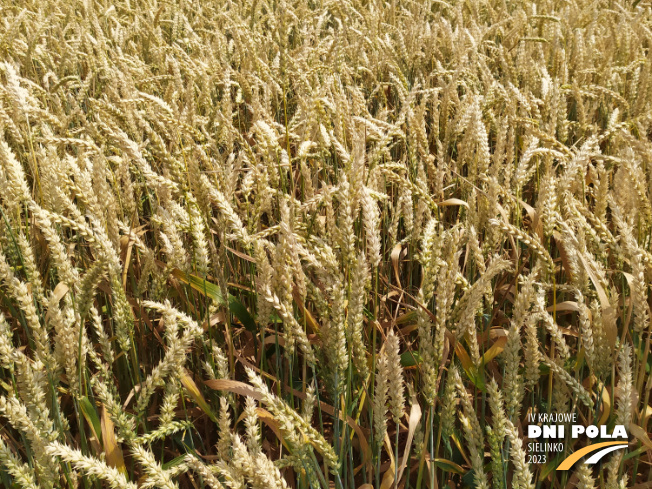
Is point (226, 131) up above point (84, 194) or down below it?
above

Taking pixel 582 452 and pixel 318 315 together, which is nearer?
pixel 582 452

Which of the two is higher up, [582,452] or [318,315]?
[318,315]

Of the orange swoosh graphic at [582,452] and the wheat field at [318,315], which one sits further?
the orange swoosh graphic at [582,452]

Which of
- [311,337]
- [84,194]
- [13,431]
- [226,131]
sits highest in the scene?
[226,131]

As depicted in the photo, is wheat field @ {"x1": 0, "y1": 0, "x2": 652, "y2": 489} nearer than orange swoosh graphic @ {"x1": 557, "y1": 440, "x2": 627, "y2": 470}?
Yes

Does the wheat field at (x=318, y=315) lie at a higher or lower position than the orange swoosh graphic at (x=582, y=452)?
higher

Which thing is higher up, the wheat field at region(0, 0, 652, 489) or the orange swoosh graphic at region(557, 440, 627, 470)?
the wheat field at region(0, 0, 652, 489)

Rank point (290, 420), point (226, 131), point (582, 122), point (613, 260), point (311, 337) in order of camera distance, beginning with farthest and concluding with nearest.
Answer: point (582, 122)
point (226, 131)
point (613, 260)
point (311, 337)
point (290, 420)

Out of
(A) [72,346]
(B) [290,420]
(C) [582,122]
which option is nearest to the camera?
(B) [290,420]

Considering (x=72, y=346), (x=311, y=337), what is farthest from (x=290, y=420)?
(x=311, y=337)

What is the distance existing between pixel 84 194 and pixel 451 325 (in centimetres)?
81

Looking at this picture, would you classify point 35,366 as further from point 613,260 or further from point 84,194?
point 613,260

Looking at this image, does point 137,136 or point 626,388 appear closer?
point 626,388

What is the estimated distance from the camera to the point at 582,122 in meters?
2.11
